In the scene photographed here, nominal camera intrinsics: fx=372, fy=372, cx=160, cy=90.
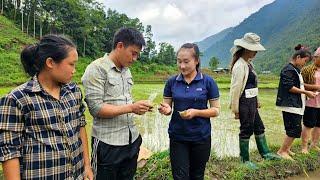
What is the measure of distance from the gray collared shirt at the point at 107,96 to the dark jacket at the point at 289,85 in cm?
270

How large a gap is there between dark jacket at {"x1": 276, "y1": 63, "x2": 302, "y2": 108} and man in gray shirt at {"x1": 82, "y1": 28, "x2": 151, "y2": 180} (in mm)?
2696

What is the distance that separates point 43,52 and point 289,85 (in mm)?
3517

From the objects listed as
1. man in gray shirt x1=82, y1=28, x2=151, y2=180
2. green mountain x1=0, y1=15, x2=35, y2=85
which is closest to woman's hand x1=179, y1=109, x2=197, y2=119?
man in gray shirt x1=82, y1=28, x2=151, y2=180

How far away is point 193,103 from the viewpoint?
3.12 meters

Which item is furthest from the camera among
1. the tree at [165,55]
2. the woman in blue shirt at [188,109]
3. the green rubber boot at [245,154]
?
the tree at [165,55]

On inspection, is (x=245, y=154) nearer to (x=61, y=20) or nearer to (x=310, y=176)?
(x=310, y=176)

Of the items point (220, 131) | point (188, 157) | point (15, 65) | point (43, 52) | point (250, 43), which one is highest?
point (15, 65)

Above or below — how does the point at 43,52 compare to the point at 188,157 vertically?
above

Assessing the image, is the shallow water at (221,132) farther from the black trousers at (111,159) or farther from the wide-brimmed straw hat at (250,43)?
the black trousers at (111,159)

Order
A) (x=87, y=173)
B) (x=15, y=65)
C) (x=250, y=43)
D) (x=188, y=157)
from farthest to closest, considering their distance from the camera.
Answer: (x=15, y=65)
(x=250, y=43)
(x=188, y=157)
(x=87, y=173)

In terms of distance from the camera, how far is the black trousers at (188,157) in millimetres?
3176

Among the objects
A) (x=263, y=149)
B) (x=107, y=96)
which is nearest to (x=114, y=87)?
(x=107, y=96)

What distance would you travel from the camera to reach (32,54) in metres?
2.13

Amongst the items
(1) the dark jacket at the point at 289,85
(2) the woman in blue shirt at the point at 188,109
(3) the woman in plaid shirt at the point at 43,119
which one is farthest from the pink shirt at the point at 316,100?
(3) the woman in plaid shirt at the point at 43,119
